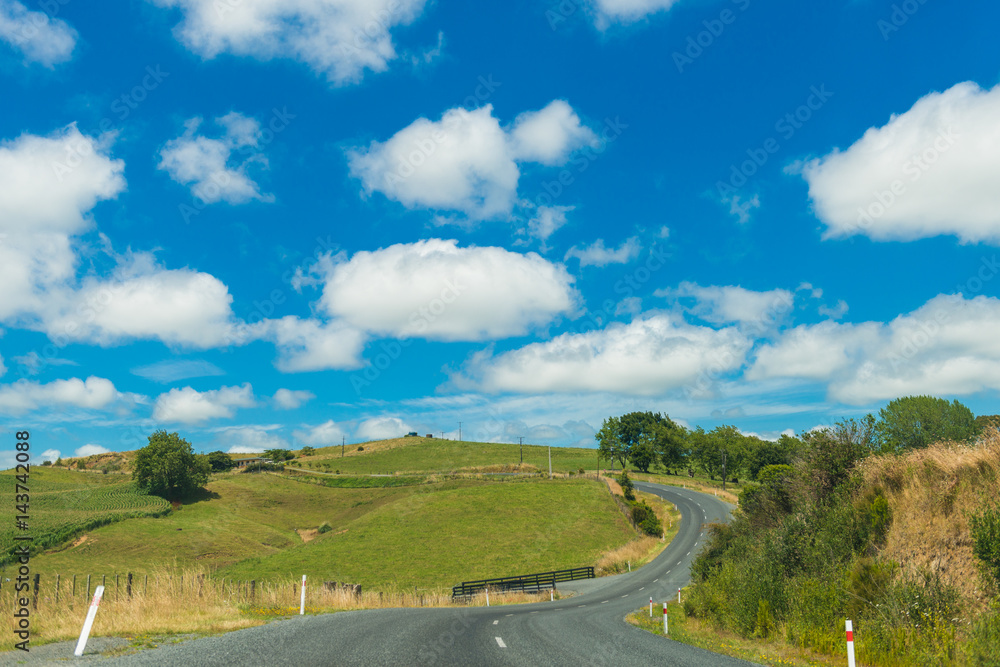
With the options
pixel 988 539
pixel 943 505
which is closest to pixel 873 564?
pixel 943 505

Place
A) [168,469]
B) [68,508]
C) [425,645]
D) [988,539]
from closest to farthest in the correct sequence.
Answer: [988,539] < [425,645] < [68,508] < [168,469]

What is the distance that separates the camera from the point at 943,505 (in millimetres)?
14773

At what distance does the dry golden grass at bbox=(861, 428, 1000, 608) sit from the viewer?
13500mm

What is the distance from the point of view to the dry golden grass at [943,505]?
531 inches

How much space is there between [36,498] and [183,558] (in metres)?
37.1

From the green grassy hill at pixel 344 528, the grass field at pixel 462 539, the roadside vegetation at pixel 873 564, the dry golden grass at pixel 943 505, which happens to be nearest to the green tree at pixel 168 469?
the green grassy hill at pixel 344 528

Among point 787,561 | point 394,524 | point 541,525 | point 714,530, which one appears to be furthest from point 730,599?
point 394,524

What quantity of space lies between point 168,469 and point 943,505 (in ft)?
324

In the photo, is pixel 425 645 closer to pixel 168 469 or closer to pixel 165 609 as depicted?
pixel 165 609

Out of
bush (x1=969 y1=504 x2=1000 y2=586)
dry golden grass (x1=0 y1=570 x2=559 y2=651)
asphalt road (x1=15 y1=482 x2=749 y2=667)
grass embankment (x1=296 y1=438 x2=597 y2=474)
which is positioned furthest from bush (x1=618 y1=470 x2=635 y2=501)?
bush (x1=969 y1=504 x2=1000 y2=586)

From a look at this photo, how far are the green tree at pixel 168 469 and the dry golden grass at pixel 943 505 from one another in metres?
97.3

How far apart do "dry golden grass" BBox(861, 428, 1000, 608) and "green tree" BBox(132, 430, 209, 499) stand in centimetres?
9725

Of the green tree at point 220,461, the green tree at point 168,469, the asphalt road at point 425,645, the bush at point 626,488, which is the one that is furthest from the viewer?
the green tree at point 220,461

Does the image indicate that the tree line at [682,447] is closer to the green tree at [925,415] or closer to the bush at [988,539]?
the green tree at [925,415]
